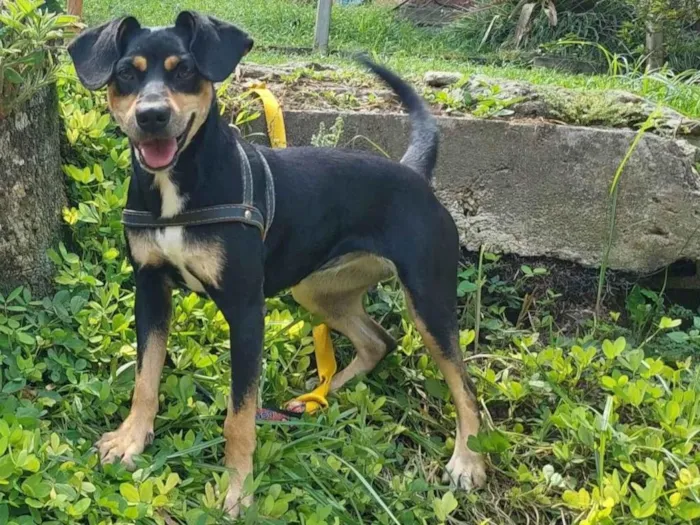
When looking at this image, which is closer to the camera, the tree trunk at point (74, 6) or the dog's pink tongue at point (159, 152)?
the dog's pink tongue at point (159, 152)

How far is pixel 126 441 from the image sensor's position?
9.19 ft

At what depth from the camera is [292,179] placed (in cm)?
303

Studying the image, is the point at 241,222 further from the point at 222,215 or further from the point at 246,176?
the point at 246,176

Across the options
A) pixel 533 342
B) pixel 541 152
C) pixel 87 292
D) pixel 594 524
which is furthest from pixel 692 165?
pixel 87 292

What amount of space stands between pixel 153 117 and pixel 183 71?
0.80 feet

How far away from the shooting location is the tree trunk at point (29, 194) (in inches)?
124

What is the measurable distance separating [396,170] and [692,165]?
1806mm

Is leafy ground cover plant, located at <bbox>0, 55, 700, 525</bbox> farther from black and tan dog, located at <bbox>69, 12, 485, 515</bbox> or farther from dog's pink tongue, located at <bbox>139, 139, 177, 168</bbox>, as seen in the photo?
dog's pink tongue, located at <bbox>139, 139, 177, 168</bbox>

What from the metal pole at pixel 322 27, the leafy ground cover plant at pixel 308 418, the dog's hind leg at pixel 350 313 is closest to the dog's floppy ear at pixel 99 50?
the leafy ground cover plant at pixel 308 418

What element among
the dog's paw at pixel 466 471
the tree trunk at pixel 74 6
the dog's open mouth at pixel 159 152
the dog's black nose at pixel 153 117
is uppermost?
the dog's black nose at pixel 153 117

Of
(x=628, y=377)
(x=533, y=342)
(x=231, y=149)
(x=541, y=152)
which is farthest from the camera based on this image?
(x=541, y=152)

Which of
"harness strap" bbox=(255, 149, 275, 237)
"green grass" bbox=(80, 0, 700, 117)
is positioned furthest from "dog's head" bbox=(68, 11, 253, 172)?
"green grass" bbox=(80, 0, 700, 117)

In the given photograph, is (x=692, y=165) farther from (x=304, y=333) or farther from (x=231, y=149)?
(x=231, y=149)

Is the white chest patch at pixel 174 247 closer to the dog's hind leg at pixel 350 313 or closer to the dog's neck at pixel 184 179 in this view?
the dog's neck at pixel 184 179
